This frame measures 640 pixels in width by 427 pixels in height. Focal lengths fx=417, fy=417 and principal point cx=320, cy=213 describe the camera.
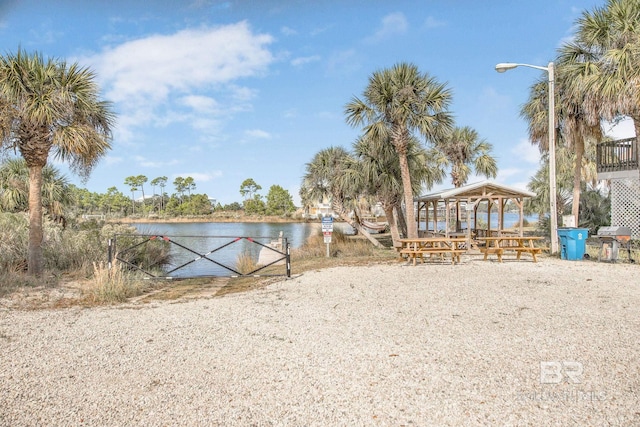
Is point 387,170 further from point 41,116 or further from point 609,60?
point 41,116

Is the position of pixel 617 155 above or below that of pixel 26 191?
above

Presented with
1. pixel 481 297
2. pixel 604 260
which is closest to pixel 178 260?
pixel 481 297

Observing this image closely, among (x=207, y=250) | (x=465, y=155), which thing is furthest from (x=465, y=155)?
(x=207, y=250)

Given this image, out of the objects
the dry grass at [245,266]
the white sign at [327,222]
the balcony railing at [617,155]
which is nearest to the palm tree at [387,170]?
the white sign at [327,222]

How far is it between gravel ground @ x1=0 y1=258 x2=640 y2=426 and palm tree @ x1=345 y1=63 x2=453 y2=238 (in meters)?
9.37

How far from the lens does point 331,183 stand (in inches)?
893

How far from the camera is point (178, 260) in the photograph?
753 inches

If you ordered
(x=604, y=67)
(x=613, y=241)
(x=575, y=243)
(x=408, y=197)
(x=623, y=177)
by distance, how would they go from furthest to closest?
(x=408, y=197), (x=623, y=177), (x=604, y=67), (x=575, y=243), (x=613, y=241)

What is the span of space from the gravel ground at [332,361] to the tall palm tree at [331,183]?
47.5 feet

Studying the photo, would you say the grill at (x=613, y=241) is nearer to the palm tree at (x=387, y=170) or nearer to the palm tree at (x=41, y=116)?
the palm tree at (x=387, y=170)

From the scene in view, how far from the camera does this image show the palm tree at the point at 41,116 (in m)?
9.34

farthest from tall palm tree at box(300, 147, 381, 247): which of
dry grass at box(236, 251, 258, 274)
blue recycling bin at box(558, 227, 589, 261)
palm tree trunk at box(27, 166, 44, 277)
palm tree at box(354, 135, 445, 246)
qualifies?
palm tree trunk at box(27, 166, 44, 277)

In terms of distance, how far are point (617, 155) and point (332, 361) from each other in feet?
57.9

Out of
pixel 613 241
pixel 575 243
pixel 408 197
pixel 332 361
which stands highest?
pixel 408 197
